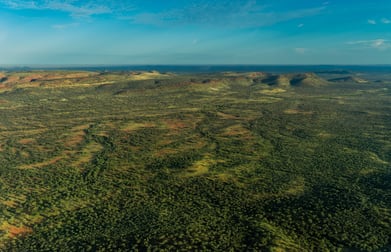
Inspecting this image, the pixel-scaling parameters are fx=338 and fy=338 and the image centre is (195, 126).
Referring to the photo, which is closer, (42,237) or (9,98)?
(42,237)

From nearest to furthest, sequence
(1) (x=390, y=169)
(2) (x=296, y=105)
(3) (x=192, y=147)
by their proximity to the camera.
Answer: (1) (x=390, y=169) → (3) (x=192, y=147) → (2) (x=296, y=105)

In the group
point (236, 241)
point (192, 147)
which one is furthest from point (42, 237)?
point (192, 147)

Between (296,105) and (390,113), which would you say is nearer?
(390,113)

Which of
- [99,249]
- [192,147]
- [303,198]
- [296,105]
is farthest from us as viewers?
[296,105]

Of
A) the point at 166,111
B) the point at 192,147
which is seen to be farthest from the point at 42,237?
the point at 166,111

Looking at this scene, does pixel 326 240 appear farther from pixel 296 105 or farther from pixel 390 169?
pixel 296 105

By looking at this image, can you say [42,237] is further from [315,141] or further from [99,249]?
[315,141]
